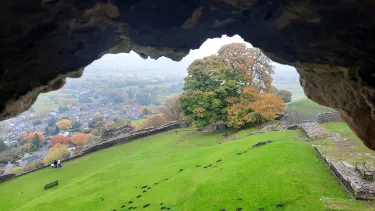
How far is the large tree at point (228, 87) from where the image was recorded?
39.9 meters

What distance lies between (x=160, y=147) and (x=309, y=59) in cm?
3106

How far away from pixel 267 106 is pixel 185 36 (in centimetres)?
3077

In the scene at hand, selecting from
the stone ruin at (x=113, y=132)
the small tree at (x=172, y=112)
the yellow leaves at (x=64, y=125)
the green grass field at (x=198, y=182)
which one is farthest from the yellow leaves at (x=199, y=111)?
the yellow leaves at (x=64, y=125)

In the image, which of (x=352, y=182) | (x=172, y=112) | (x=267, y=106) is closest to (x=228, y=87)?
(x=267, y=106)

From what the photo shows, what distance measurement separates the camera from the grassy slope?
20.1m

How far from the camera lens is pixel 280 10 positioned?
25.6 feet

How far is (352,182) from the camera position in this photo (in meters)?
15.7

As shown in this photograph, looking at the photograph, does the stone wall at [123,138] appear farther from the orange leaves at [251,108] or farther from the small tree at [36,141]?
the small tree at [36,141]

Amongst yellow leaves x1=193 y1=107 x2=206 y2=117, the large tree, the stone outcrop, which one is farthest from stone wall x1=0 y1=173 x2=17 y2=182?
the stone outcrop

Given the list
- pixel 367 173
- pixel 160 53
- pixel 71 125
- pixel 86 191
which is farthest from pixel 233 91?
pixel 71 125

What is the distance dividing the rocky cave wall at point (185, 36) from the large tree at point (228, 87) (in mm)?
29508

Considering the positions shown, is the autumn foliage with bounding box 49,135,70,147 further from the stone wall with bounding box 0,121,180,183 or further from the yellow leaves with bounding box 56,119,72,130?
the stone wall with bounding box 0,121,180,183

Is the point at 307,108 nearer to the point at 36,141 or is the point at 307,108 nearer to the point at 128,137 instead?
the point at 128,137

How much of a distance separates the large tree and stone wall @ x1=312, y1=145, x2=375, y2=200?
20428 mm
